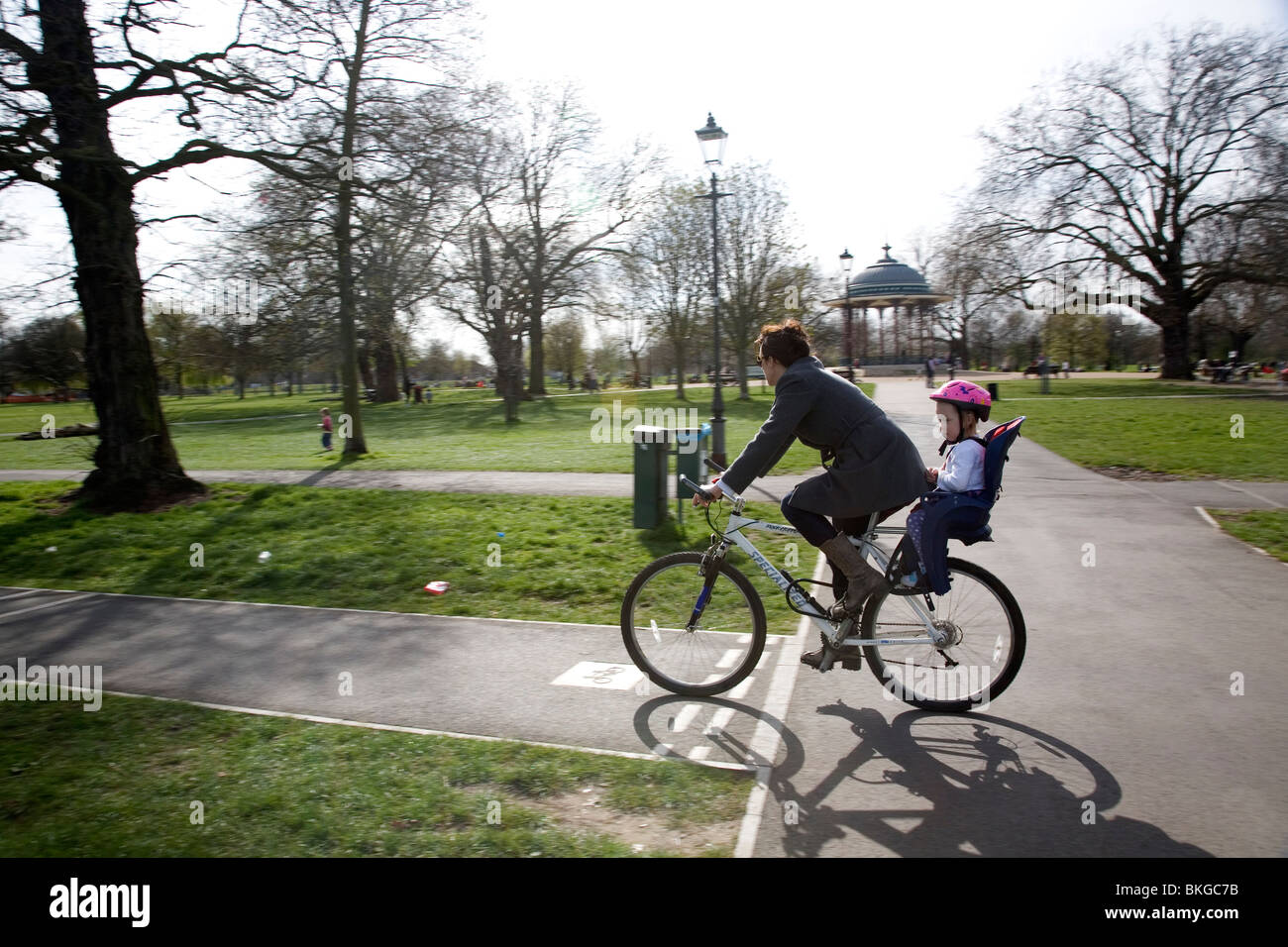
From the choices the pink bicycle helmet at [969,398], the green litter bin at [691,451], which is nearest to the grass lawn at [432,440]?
the green litter bin at [691,451]

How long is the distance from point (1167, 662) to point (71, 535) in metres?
11.2

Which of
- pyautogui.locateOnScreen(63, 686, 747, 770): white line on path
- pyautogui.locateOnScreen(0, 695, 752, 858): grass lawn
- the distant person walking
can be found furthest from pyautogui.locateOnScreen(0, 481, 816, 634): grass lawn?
the distant person walking

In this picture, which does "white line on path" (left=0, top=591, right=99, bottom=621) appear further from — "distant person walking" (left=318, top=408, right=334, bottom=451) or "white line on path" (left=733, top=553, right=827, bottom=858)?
"distant person walking" (left=318, top=408, right=334, bottom=451)

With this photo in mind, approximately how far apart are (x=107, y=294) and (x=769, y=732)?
11.2m

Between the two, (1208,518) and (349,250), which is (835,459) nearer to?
(1208,518)

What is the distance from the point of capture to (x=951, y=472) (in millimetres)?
4379

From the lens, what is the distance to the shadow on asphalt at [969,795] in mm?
3143

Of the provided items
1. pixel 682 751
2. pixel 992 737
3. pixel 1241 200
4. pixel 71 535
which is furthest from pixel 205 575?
pixel 1241 200

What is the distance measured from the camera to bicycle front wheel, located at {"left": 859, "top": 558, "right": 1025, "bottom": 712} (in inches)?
174


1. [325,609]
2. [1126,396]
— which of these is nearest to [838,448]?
[325,609]

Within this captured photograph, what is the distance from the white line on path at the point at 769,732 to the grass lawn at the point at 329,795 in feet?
0.18

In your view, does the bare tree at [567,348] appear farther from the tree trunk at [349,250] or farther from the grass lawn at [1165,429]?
the tree trunk at [349,250]

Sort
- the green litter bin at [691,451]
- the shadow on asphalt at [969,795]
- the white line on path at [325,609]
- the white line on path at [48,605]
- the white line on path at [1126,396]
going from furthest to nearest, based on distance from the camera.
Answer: the white line on path at [1126,396], the green litter bin at [691,451], the white line on path at [48,605], the white line on path at [325,609], the shadow on asphalt at [969,795]
